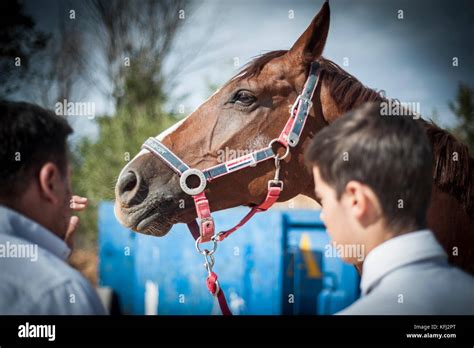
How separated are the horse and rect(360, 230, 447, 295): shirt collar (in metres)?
1.09

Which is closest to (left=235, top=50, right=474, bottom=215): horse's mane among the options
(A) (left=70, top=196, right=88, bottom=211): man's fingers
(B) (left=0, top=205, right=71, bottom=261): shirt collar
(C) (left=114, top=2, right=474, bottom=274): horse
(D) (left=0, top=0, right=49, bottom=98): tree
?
(C) (left=114, top=2, right=474, bottom=274): horse

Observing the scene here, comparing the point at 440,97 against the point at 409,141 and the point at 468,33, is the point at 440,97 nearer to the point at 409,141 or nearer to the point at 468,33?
the point at 468,33

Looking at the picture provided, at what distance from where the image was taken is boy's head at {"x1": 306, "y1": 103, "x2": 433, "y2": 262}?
122cm

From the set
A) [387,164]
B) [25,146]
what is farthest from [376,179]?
[25,146]

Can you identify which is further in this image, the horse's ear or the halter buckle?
the halter buckle

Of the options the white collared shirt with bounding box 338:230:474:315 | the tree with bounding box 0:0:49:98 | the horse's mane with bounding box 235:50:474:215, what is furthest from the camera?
the tree with bounding box 0:0:49:98

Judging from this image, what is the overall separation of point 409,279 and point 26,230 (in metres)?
1.01

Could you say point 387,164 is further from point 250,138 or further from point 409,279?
point 250,138

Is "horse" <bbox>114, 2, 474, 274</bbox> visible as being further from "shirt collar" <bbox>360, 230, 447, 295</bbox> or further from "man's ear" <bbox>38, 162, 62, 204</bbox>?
"shirt collar" <bbox>360, 230, 447, 295</bbox>

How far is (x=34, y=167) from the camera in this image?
141 centimetres

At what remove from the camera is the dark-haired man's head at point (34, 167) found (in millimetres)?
1379

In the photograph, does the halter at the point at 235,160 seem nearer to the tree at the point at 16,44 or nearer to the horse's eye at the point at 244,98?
the horse's eye at the point at 244,98

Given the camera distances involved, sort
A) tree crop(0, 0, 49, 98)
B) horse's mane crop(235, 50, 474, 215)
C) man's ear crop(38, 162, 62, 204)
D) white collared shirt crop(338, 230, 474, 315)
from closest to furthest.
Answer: white collared shirt crop(338, 230, 474, 315), man's ear crop(38, 162, 62, 204), horse's mane crop(235, 50, 474, 215), tree crop(0, 0, 49, 98)
